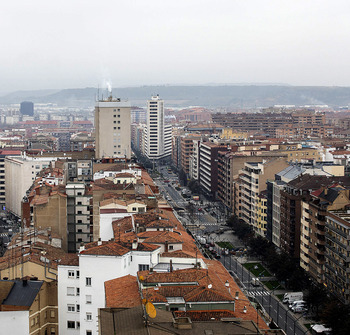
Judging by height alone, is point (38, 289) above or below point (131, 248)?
below

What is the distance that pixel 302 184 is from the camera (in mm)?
42812

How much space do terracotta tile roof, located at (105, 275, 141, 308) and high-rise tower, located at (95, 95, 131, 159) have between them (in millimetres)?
42135

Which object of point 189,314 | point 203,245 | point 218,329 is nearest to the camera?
point 218,329

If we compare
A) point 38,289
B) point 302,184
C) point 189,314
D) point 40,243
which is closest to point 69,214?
point 40,243

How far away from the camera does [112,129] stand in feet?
218

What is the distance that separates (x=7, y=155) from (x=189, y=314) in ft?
189

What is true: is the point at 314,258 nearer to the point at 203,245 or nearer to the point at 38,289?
the point at 203,245

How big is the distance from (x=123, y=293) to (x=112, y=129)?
45357 millimetres

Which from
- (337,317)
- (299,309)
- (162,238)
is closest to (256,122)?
(299,309)

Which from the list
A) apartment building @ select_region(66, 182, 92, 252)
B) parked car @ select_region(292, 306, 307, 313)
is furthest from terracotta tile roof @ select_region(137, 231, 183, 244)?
apartment building @ select_region(66, 182, 92, 252)

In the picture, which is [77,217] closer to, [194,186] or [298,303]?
[298,303]

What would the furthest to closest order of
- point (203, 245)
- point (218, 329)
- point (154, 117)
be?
point (154, 117)
point (203, 245)
point (218, 329)

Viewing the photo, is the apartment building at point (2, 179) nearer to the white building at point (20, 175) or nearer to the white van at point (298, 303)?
the white building at point (20, 175)

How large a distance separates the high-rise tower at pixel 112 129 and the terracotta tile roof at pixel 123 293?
138 feet
